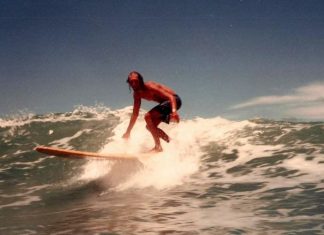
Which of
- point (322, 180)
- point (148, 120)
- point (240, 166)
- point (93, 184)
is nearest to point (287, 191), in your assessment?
point (322, 180)

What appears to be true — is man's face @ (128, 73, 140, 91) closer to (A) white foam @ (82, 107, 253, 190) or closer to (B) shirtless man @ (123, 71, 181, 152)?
(B) shirtless man @ (123, 71, 181, 152)

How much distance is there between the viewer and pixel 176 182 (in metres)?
7.90

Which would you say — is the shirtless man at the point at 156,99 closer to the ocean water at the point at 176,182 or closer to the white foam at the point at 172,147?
the white foam at the point at 172,147

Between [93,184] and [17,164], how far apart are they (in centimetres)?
501

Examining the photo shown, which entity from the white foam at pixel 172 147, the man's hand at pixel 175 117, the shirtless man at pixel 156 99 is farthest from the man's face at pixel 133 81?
the white foam at pixel 172 147

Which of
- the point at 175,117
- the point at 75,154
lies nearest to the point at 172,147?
the point at 175,117

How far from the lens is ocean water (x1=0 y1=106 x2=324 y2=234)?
4629 mm

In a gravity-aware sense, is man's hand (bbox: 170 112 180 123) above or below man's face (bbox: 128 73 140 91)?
below

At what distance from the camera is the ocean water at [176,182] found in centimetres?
463

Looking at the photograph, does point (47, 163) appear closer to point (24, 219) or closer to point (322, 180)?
point (24, 219)

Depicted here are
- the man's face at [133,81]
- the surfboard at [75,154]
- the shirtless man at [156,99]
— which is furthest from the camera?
the shirtless man at [156,99]

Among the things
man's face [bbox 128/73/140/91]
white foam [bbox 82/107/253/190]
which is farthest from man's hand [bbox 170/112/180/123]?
white foam [bbox 82/107/253/190]

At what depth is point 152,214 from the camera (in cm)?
515

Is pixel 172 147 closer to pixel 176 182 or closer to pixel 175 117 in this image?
pixel 175 117
